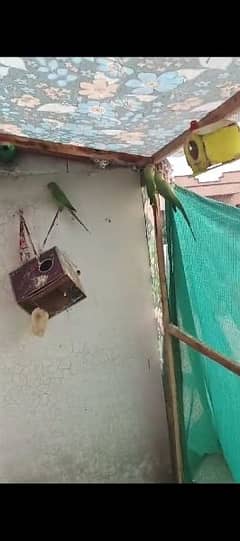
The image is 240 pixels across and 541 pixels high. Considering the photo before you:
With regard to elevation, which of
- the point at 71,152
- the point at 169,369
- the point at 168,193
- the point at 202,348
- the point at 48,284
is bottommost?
the point at 169,369

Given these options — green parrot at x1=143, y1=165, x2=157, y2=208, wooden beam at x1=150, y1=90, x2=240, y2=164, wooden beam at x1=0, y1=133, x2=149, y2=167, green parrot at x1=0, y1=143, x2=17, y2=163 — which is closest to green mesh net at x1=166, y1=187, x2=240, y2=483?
green parrot at x1=143, y1=165, x2=157, y2=208

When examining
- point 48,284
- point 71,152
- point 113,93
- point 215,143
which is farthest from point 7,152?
point 215,143

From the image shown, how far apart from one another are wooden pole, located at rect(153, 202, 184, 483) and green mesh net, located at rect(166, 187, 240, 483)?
3 cm

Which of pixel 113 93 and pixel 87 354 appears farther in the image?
pixel 87 354

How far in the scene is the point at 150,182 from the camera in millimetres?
2373

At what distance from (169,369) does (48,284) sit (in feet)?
2.40

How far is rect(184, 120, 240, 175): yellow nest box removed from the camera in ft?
4.62

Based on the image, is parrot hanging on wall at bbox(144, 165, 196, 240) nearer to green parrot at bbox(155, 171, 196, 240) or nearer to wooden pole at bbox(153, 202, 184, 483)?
green parrot at bbox(155, 171, 196, 240)

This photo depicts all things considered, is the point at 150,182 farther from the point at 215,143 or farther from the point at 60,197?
the point at 215,143

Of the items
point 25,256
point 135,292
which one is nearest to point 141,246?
point 135,292

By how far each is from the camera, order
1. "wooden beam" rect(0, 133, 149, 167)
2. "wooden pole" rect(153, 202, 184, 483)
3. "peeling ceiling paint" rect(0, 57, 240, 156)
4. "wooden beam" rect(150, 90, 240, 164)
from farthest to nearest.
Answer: "wooden pole" rect(153, 202, 184, 483) → "wooden beam" rect(0, 133, 149, 167) → "wooden beam" rect(150, 90, 240, 164) → "peeling ceiling paint" rect(0, 57, 240, 156)

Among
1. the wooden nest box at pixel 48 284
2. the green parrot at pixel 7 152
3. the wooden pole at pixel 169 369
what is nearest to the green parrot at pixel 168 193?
the wooden pole at pixel 169 369

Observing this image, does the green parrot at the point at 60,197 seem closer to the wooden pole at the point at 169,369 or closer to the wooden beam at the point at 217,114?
the wooden pole at the point at 169,369
